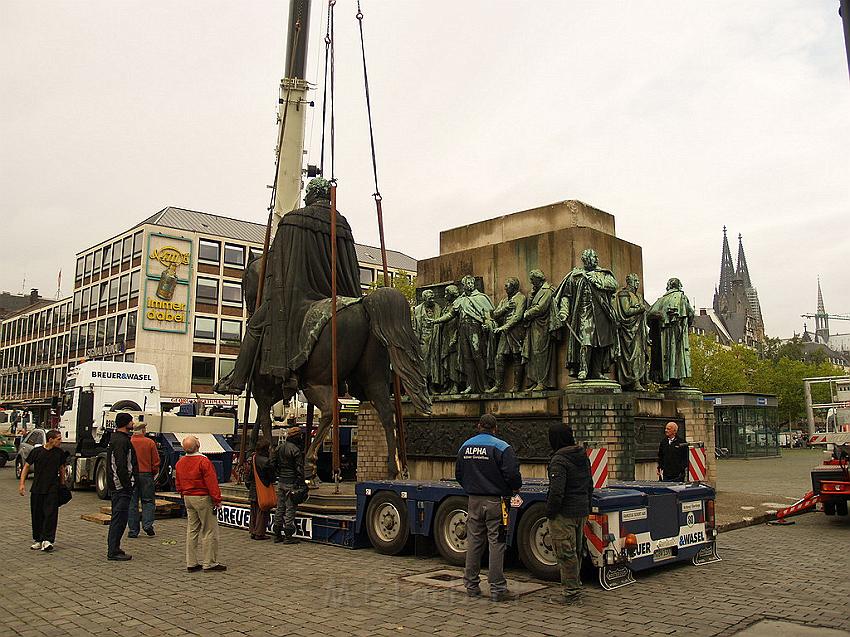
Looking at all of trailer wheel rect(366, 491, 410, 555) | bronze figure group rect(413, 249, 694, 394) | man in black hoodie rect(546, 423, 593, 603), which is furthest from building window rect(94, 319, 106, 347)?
man in black hoodie rect(546, 423, 593, 603)

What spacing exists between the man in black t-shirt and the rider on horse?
3.08 metres

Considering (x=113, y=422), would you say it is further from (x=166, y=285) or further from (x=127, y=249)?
(x=127, y=249)

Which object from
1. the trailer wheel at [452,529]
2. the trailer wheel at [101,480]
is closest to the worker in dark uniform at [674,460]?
the trailer wheel at [452,529]

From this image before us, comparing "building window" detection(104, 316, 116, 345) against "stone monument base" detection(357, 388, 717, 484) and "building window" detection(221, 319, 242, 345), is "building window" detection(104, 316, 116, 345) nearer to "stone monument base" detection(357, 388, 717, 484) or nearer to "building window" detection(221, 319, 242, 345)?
"building window" detection(221, 319, 242, 345)

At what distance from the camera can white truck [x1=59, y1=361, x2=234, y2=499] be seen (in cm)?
1938

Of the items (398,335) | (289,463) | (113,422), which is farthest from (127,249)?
(289,463)

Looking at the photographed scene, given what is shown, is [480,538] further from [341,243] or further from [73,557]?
[341,243]

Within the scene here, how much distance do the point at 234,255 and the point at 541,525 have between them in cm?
5417

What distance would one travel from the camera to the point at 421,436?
17.5 metres

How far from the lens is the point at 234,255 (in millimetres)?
60000

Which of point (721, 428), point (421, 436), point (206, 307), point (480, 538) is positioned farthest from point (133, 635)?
point (206, 307)

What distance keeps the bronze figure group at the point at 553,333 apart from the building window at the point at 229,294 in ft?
139

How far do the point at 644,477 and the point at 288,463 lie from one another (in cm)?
803

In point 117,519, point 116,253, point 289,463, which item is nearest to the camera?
point 117,519
